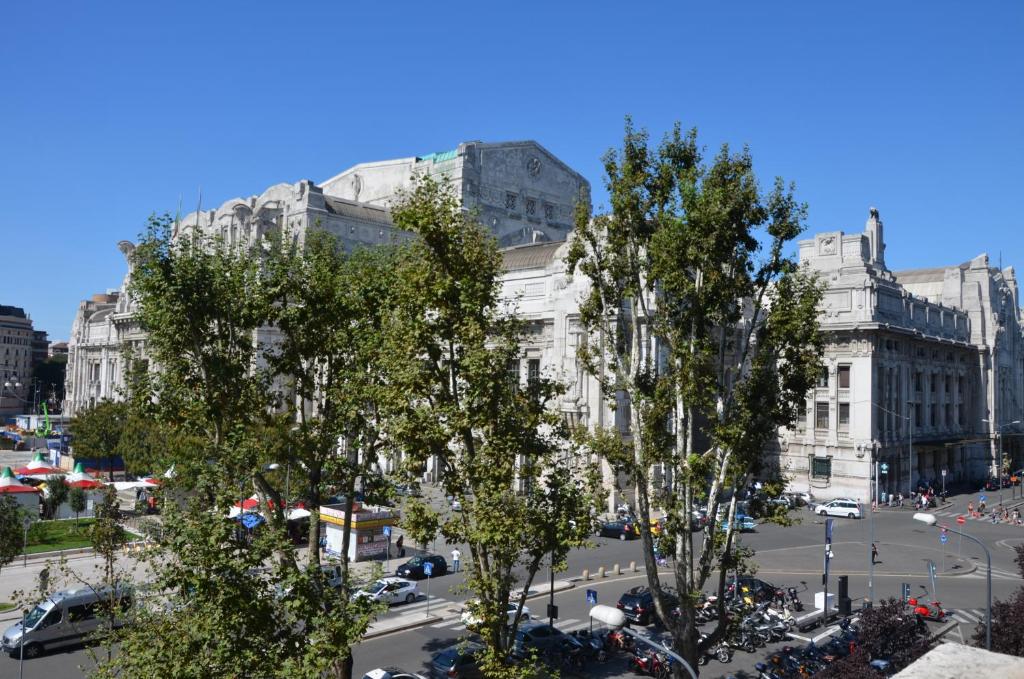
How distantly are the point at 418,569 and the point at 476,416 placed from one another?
22.9 meters

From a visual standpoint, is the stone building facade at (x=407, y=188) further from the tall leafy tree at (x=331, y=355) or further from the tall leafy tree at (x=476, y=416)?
the tall leafy tree at (x=476, y=416)

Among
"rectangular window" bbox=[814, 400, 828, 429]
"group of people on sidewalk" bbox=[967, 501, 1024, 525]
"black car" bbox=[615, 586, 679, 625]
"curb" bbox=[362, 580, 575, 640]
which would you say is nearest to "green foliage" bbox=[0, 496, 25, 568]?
"curb" bbox=[362, 580, 575, 640]

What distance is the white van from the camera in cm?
2597

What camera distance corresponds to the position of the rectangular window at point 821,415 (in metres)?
65.9

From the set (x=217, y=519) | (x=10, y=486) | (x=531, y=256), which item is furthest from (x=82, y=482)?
(x=217, y=519)

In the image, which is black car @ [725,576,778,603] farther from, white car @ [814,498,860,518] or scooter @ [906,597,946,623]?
white car @ [814,498,860,518]

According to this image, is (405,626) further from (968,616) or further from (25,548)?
(968,616)

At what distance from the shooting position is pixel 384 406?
18.2 m

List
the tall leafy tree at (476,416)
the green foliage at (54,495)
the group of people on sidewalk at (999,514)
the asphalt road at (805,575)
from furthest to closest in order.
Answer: the group of people on sidewalk at (999,514) < the green foliage at (54,495) < the asphalt road at (805,575) < the tall leafy tree at (476,416)

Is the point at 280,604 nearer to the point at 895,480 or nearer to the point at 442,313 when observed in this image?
the point at 442,313

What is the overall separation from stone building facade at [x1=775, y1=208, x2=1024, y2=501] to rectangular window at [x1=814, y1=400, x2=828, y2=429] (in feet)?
0.29

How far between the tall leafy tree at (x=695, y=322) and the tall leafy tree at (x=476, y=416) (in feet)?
9.09

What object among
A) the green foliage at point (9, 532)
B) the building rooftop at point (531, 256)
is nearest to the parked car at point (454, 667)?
the green foliage at point (9, 532)

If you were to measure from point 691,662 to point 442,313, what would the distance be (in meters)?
11.1
